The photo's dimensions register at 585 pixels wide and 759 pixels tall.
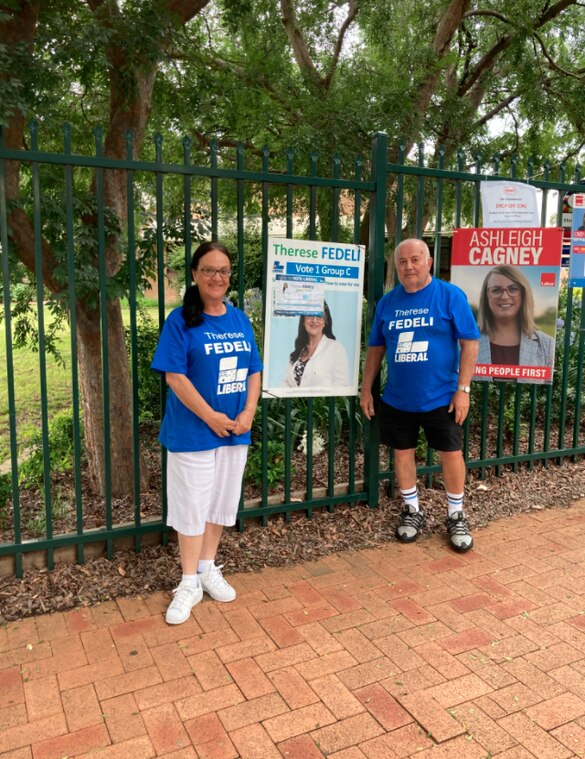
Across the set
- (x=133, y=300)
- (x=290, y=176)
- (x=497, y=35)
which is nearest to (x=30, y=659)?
(x=133, y=300)

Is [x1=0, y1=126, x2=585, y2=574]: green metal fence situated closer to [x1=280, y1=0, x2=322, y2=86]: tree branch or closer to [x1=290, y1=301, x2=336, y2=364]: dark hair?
[x1=290, y1=301, x2=336, y2=364]: dark hair

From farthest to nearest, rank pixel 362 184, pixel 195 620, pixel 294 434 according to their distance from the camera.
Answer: pixel 294 434 < pixel 362 184 < pixel 195 620

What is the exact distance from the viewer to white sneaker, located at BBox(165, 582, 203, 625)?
3.17 metres

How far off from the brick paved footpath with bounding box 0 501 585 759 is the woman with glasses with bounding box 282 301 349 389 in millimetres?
1107

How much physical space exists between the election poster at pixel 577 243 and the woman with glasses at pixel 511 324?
0.66 metres

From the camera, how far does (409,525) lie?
4.15 meters

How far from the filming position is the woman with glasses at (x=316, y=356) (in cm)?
402

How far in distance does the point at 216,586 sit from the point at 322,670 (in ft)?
2.61

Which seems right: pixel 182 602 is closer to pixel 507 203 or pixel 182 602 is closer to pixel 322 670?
pixel 322 670

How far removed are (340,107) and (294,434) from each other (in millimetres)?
3294

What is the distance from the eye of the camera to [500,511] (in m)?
4.61

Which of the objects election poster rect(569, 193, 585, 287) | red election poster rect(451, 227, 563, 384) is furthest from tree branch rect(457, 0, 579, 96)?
red election poster rect(451, 227, 563, 384)

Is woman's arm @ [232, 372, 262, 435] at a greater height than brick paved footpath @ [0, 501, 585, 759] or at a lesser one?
greater

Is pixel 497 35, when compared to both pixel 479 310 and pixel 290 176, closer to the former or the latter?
pixel 479 310
